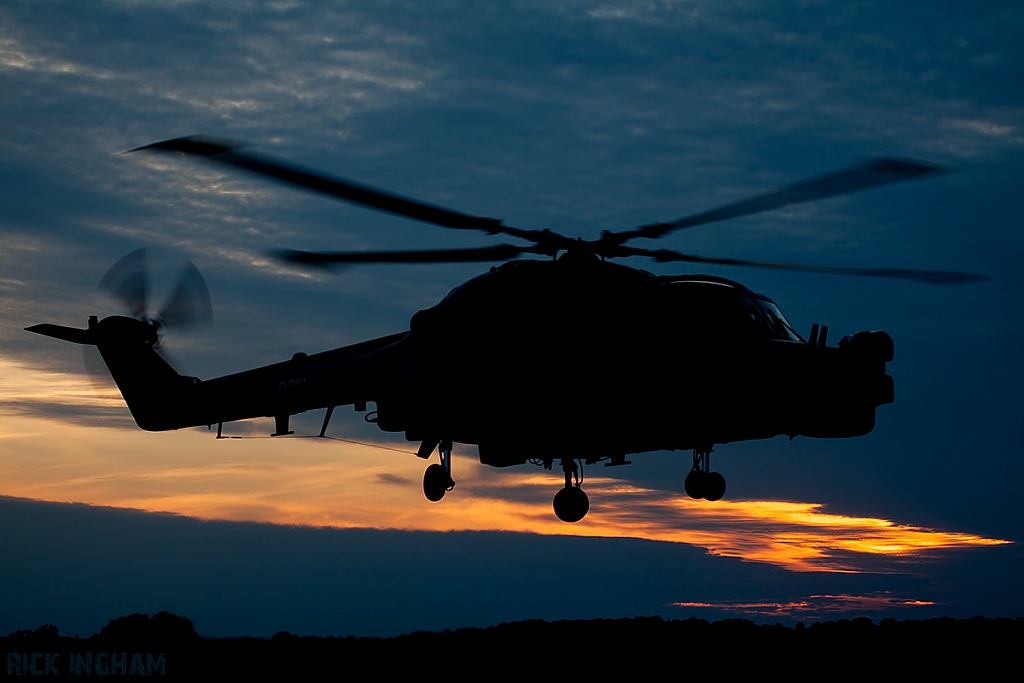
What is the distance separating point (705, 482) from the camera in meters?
15.1

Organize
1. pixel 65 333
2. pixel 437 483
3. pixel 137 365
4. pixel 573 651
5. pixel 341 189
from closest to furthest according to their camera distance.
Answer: pixel 341 189 < pixel 573 651 < pixel 437 483 < pixel 65 333 < pixel 137 365

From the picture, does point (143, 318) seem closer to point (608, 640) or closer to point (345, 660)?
point (345, 660)

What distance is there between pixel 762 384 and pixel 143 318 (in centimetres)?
1833

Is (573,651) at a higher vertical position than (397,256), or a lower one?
lower

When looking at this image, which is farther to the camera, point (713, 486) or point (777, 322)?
point (713, 486)

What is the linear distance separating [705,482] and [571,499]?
8.51 feet

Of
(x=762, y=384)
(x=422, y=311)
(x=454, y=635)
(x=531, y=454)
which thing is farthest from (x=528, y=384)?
(x=454, y=635)

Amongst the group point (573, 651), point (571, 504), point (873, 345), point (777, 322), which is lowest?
point (573, 651)

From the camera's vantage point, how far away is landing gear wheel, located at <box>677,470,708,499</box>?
15.1 m

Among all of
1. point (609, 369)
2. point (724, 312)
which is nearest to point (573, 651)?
point (609, 369)

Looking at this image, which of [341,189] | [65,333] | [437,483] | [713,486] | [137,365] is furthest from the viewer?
[137,365]

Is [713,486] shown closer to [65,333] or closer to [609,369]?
[609,369]

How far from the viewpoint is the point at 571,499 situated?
15.6 meters

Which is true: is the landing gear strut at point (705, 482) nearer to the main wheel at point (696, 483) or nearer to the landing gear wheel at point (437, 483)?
the main wheel at point (696, 483)
